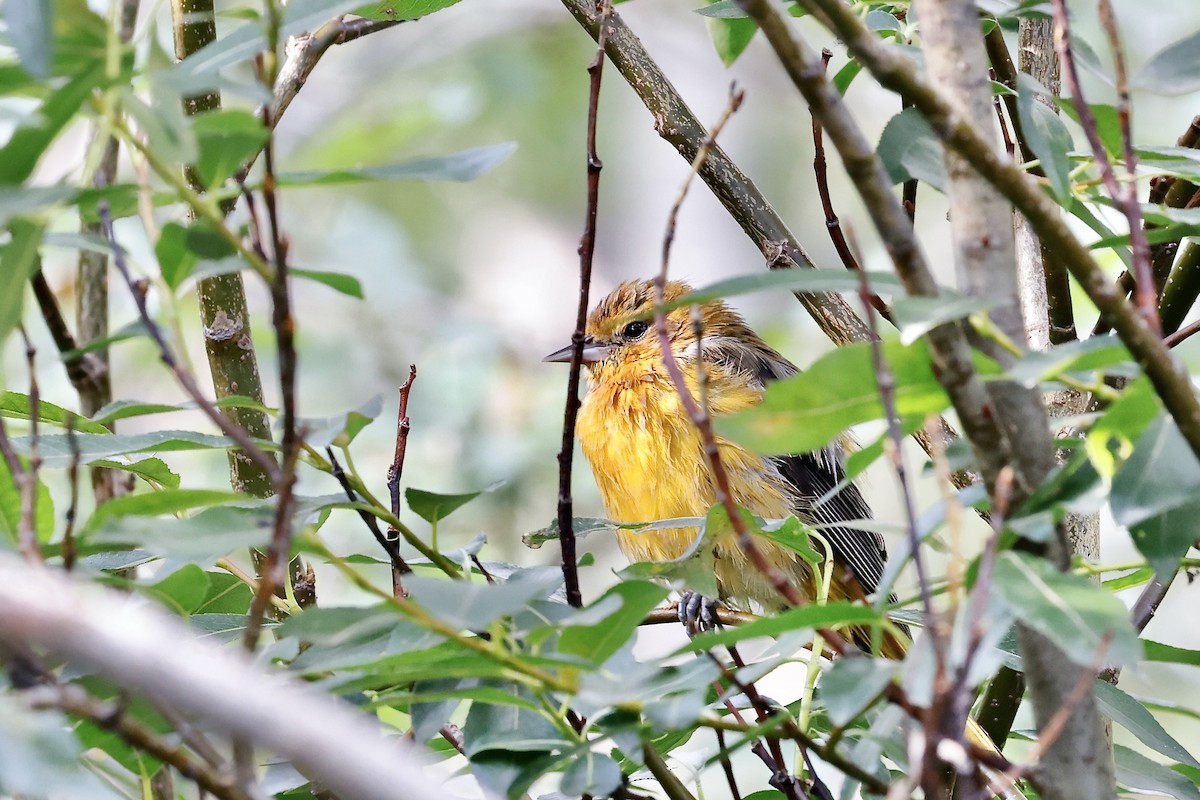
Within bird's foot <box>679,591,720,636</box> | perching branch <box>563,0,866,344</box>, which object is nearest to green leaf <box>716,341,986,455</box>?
perching branch <box>563,0,866,344</box>

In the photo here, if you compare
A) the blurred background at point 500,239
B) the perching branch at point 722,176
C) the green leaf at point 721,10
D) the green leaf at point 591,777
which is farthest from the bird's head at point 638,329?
the green leaf at point 591,777

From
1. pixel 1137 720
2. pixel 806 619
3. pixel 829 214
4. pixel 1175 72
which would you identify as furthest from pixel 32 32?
pixel 829 214

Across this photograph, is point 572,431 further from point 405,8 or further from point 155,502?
Result: point 405,8

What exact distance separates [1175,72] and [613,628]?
38.3 inches

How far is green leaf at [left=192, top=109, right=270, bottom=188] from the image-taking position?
1240 mm

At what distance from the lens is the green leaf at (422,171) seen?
4.34 feet

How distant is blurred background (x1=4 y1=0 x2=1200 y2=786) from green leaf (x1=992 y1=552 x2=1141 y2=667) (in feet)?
9.21

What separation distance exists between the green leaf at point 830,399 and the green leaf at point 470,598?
0.28 m

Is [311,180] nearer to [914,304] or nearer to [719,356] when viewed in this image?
[914,304]

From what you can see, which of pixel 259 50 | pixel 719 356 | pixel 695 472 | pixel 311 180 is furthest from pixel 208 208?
pixel 719 356

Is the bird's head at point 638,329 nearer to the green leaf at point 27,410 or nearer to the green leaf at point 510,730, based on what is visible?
the green leaf at point 27,410

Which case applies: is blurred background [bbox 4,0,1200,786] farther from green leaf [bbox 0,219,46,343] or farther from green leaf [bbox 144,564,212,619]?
green leaf [bbox 0,219,46,343]

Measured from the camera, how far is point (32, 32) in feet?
3.71

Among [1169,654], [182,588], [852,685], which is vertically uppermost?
[852,685]
